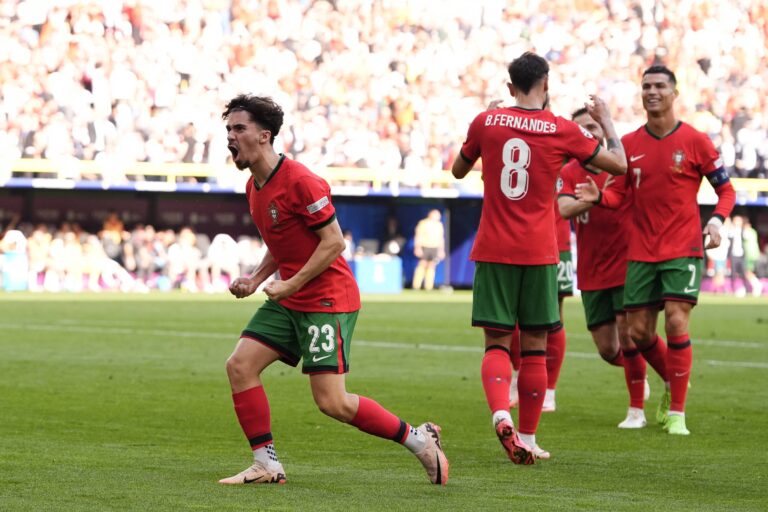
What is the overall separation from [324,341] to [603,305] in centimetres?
413

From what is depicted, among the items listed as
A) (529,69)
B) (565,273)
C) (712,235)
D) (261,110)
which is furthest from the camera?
(565,273)

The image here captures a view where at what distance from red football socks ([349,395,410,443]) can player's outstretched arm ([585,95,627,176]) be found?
1872 millimetres

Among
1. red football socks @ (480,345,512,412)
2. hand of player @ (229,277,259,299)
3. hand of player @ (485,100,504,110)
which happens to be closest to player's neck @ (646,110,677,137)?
hand of player @ (485,100,504,110)

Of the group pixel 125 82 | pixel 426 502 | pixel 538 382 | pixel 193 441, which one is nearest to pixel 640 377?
pixel 538 382

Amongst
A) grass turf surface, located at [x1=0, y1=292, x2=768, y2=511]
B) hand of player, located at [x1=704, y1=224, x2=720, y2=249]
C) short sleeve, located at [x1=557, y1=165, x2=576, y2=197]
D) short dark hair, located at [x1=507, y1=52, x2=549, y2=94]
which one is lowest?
grass turf surface, located at [x1=0, y1=292, x2=768, y2=511]

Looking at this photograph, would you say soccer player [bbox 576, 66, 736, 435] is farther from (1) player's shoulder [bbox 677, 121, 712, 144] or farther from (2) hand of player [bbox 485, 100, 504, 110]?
(2) hand of player [bbox 485, 100, 504, 110]

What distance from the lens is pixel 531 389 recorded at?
7406mm

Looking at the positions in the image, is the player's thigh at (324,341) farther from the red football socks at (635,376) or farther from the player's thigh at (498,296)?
the red football socks at (635,376)

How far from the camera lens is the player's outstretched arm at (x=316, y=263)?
19.9 ft

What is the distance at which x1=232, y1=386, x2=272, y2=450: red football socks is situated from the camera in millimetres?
6352

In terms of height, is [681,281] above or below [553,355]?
above

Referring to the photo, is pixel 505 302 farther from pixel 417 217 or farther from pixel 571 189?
pixel 417 217

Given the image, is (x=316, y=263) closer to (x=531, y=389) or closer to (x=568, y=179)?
(x=531, y=389)

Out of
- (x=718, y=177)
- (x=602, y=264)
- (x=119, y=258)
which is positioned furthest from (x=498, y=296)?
(x=119, y=258)
